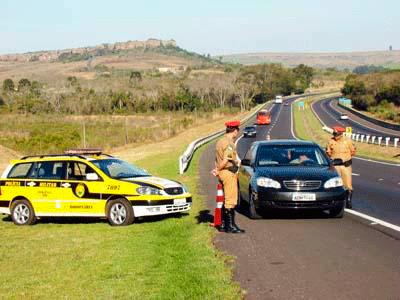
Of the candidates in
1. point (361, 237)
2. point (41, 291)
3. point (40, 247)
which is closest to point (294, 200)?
point (361, 237)

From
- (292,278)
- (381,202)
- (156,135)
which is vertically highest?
(292,278)

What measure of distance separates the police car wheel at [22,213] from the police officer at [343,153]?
6.44 metres

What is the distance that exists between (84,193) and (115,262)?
15.5 ft

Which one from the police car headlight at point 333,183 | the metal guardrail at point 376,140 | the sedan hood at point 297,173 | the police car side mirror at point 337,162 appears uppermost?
the police car side mirror at point 337,162

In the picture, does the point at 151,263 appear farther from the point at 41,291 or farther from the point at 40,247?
the point at 40,247

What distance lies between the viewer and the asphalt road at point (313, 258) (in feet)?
24.7

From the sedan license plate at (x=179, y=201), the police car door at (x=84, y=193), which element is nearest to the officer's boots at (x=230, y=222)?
the sedan license plate at (x=179, y=201)

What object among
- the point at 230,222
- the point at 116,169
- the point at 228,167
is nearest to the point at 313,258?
the point at 230,222

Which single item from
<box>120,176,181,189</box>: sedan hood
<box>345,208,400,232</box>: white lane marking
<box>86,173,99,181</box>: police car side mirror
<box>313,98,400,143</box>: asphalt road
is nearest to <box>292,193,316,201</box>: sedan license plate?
<box>345,208,400,232</box>: white lane marking

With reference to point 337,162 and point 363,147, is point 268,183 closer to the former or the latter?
point 337,162

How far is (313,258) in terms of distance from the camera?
9.27 meters

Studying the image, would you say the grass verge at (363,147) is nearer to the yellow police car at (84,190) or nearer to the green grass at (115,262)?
the yellow police car at (84,190)

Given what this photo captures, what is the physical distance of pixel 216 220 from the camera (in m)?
12.3

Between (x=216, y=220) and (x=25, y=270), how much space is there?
3.90 meters
